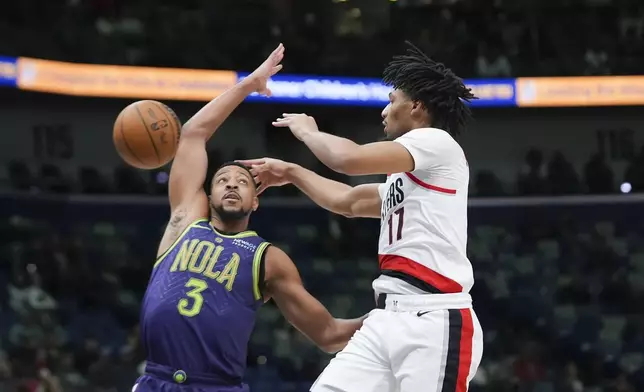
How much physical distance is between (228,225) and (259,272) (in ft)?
1.11

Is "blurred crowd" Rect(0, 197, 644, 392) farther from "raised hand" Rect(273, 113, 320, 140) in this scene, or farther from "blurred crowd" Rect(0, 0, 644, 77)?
"raised hand" Rect(273, 113, 320, 140)

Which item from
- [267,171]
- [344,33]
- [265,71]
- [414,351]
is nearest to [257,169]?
[267,171]

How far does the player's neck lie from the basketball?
48 centimetres

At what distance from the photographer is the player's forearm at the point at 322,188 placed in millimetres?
5316

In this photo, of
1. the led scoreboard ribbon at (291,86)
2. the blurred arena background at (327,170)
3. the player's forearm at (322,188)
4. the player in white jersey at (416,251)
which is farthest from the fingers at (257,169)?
the led scoreboard ribbon at (291,86)

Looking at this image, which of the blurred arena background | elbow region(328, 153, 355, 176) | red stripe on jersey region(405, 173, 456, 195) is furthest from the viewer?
the blurred arena background

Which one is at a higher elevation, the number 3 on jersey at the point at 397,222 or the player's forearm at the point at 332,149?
the player's forearm at the point at 332,149

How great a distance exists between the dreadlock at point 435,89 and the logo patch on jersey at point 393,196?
351 mm

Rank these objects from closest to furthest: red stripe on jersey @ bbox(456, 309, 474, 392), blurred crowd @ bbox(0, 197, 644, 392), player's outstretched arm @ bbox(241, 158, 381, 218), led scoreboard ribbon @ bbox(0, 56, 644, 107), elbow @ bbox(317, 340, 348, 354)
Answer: red stripe on jersey @ bbox(456, 309, 474, 392)
elbow @ bbox(317, 340, 348, 354)
player's outstretched arm @ bbox(241, 158, 381, 218)
blurred crowd @ bbox(0, 197, 644, 392)
led scoreboard ribbon @ bbox(0, 56, 644, 107)

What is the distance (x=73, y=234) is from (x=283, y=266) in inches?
339

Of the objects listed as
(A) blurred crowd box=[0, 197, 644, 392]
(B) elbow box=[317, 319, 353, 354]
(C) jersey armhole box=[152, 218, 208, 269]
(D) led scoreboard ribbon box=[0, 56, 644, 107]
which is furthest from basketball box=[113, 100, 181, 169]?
(D) led scoreboard ribbon box=[0, 56, 644, 107]

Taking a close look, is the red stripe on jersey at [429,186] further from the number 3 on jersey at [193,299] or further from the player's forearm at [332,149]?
the number 3 on jersey at [193,299]

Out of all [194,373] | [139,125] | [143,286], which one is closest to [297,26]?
[143,286]

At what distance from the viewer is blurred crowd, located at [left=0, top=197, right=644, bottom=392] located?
35.7ft
